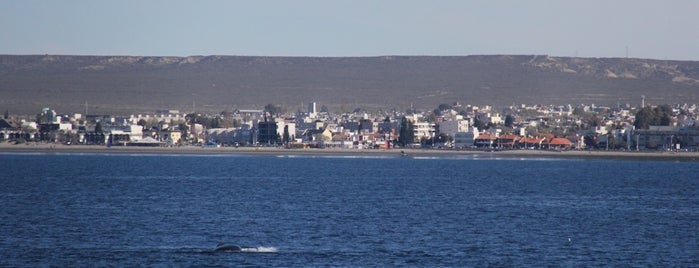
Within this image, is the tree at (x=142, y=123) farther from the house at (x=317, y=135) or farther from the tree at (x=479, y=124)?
the tree at (x=479, y=124)

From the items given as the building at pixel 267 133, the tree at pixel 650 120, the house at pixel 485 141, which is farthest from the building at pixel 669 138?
the building at pixel 267 133

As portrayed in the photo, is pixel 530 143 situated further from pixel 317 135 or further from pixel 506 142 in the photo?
pixel 317 135

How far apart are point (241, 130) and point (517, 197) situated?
4730 inches

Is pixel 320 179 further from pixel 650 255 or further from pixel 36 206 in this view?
pixel 650 255

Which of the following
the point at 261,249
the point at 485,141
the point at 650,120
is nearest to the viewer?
the point at 261,249

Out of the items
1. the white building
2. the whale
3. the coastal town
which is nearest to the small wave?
the whale

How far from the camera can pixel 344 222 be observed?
1833 inches

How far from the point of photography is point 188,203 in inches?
2201

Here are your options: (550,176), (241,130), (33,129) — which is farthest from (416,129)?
(550,176)

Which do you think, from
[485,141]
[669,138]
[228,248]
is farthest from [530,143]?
[228,248]

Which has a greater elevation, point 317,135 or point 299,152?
point 317,135

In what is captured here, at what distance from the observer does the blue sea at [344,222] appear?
36.7m

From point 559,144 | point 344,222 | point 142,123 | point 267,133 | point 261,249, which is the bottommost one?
point 261,249

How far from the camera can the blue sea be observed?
36.7 metres
